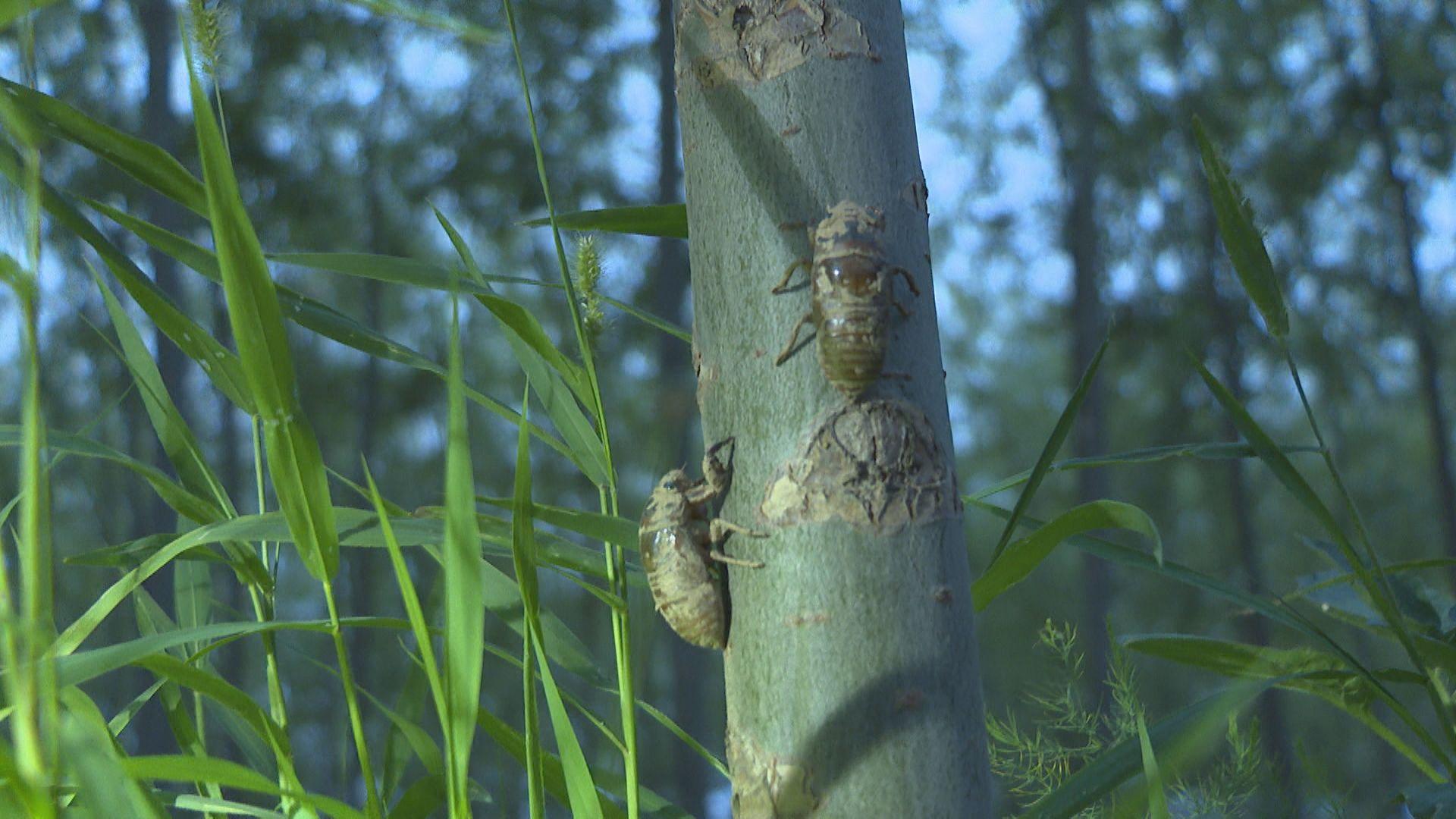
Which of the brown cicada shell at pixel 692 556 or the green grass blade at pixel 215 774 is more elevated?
the brown cicada shell at pixel 692 556

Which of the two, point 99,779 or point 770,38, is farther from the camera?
point 770,38

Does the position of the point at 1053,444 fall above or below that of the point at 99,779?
above

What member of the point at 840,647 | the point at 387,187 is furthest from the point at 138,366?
the point at 387,187

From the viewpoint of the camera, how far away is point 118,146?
0.83m

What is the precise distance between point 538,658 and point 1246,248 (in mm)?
727

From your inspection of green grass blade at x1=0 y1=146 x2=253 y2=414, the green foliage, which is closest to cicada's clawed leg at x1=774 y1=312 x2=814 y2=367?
green grass blade at x1=0 y1=146 x2=253 y2=414

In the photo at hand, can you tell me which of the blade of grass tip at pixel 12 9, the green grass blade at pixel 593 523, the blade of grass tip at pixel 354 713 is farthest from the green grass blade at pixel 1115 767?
the blade of grass tip at pixel 12 9

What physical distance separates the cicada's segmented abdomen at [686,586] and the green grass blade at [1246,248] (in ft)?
1.82

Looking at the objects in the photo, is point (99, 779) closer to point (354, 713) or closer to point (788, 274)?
point (354, 713)

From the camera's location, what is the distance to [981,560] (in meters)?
13.9

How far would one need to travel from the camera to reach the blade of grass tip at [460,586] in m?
0.67

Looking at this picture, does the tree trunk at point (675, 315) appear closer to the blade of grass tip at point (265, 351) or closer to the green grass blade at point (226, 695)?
the green grass blade at point (226, 695)

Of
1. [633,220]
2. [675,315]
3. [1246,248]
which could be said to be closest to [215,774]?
[633,220]

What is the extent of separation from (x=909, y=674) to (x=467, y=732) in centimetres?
32
